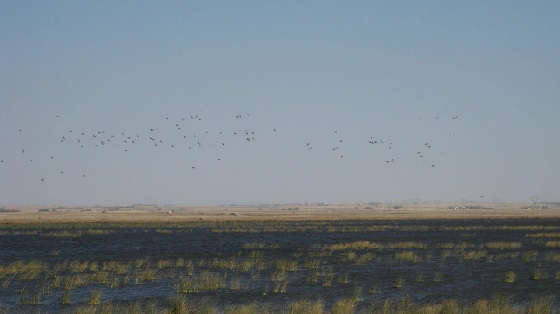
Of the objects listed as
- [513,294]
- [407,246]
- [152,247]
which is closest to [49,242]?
[152,247]

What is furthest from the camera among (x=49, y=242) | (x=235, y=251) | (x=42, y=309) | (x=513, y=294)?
(x=49, y=242)

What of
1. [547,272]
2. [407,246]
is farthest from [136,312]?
[407,246]

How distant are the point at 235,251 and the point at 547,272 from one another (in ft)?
93.1

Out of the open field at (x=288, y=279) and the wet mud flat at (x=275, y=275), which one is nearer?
the open field at (x=288, y=279)

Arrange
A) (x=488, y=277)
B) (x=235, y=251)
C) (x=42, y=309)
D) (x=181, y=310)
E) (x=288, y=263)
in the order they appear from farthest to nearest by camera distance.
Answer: (x=235, y=251), (x=288, y=263), (x=488, y=277), (x=42, y=309), (x=181, y=310)

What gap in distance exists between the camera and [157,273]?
146 ft

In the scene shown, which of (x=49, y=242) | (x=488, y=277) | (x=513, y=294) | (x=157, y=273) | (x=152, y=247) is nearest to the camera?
(x=513, y=294)

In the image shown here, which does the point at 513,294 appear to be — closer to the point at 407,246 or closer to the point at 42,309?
the point at 42,309

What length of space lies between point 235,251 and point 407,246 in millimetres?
15011

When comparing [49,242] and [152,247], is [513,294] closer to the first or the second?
[152,247]

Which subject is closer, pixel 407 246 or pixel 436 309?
pixel 436 309

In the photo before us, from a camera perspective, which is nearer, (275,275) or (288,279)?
(288,279)

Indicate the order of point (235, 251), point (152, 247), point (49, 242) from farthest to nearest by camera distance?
point (49, 242), point (152, 247), point (235, 251)

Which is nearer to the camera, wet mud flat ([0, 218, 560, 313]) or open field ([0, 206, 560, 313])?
open field ([0, 206, 560, 313])
